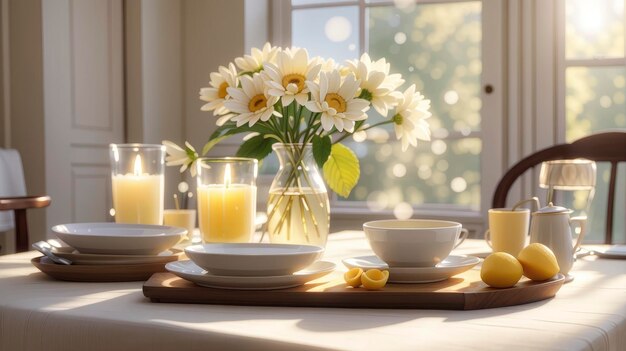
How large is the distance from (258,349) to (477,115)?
2743 mm

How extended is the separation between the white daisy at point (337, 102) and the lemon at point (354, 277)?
11.1 inches

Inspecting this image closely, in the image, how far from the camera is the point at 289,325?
710 mm

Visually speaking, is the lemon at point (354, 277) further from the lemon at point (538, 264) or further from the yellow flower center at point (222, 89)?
the yellow flower center at point (222, 89)

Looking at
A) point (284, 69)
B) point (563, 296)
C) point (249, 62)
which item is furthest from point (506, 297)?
point (249, 62)

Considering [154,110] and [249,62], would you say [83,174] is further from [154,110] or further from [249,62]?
[249,62]

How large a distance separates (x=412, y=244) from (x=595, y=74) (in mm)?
2482

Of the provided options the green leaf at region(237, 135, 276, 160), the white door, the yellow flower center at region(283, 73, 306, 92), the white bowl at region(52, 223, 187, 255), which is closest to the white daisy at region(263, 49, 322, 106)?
the yellow flower center at region(283, 73, 306, 92)

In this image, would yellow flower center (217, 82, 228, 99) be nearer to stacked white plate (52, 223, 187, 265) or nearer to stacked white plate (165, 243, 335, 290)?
stacked white plate (52, 223, 187, 265)

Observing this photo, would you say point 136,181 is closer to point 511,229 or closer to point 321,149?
point 321,149

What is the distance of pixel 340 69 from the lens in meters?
1.21

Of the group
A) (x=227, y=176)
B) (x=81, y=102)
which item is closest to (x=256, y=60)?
(x=227, y=176)

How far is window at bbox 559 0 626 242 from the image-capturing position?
304 cm

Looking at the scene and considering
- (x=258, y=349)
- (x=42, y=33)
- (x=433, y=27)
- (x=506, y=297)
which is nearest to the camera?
(x=258, y=349)

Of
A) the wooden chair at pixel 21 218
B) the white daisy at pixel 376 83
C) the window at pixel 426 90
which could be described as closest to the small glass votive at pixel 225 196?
the white daisy at pixel 376 83
